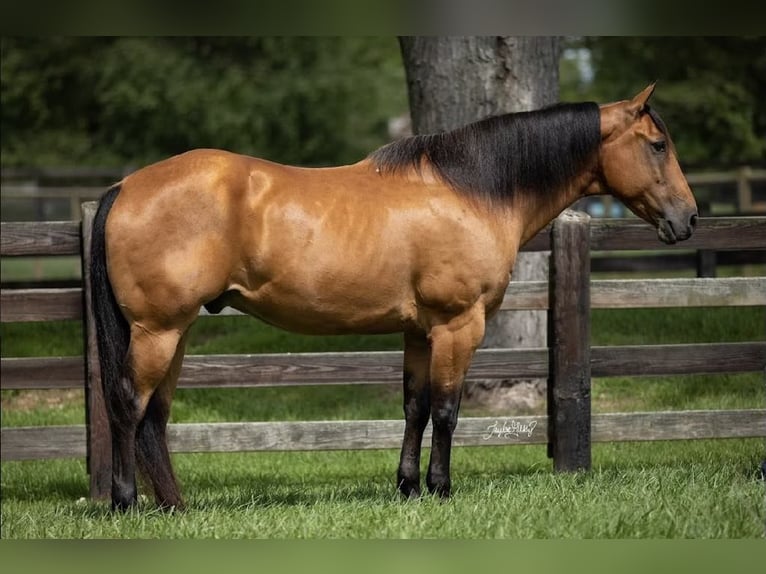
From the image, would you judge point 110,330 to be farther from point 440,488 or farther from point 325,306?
point 440,488

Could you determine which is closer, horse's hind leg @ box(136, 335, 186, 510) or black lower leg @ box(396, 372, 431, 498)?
horse's hind leg @ box(136, 335, 186, 510)

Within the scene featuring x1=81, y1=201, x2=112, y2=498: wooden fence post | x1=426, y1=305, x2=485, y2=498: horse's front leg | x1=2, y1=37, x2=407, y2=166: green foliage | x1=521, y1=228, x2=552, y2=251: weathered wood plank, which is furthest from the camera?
x1=2, y1=37, x2=407, y2=166: green foliage

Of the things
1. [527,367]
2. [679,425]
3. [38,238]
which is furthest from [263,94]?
[679,425]

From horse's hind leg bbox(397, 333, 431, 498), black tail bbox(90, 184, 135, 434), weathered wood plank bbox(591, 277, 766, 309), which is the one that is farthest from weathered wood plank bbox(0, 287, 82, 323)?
weathered wood plank bbox(591, 277, 766, 309)

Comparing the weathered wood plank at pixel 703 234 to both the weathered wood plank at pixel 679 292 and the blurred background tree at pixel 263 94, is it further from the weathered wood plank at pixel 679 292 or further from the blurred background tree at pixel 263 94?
the blurred background tree at pixel 263 94

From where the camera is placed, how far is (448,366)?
210 inches

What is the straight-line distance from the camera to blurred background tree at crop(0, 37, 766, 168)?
770 inches

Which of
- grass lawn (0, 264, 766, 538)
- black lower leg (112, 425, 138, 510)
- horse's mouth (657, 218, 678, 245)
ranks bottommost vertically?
grass lawn (0, 264, 766, 538)

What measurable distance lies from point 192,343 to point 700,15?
275 inches

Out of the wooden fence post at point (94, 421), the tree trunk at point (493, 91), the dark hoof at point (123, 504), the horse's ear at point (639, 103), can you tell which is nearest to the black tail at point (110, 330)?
the dark hoof at point (123, 504)

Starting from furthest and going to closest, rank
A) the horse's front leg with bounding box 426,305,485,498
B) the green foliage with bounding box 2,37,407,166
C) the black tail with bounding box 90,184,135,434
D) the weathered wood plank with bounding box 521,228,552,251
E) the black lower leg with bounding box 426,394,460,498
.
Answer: the green foliage with bounding box 2,37,407,166
the weathered wood plank with bounding box 521,228,552,251
the black lower leg with bounding box 426,394,460,498
the horse's front leg with bounding box 426,305,485,498
the black tail with bounding box 90,184,135,434

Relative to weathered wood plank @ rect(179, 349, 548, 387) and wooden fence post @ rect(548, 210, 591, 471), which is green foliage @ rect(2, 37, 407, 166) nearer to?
weathered wood plank @ rect(179, 349, 548, 387)

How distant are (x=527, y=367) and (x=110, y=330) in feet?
9.15

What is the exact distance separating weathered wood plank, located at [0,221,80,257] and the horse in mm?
1463
